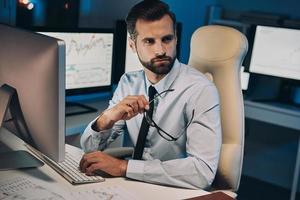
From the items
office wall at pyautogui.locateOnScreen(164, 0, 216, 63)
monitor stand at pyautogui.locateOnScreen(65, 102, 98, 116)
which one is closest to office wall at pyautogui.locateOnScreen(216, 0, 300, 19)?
office wall at pyautogui.locateOnScreen(164, 0, 216, 63)

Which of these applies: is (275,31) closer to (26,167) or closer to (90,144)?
(90,144)

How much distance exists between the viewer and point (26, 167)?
154 cm

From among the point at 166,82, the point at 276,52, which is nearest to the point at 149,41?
the point at 166,82

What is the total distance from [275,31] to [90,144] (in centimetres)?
195

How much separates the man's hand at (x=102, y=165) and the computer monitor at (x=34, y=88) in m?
0.18

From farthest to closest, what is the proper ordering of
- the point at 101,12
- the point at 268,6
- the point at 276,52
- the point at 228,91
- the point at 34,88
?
the point at 268,6 → the point at 276,52 → the point at 101,12 → the point at 228,91 → the point at 34,88

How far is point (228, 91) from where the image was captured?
6.00ft

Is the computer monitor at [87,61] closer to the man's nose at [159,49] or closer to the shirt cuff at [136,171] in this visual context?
the man's nose at [159,49]

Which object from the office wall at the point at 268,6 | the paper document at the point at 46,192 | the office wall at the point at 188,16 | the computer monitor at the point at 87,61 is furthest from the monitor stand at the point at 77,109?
the office wall at the point at 268,6

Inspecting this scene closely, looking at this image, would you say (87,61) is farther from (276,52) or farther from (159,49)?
(276,52)

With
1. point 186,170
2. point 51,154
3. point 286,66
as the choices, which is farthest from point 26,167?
point 286,66

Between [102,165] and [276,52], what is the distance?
6.92 feet

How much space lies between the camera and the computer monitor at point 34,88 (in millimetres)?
1262

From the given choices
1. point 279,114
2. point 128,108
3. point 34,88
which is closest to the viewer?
point 34,88
